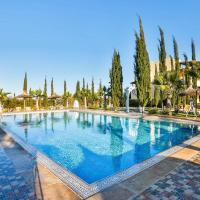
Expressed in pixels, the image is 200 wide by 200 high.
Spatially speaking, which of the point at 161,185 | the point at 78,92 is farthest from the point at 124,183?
the point at 78,92

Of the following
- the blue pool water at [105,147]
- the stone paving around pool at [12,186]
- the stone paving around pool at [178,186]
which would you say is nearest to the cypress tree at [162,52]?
the blue pool water at [105,147]

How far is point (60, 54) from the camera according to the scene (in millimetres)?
29453

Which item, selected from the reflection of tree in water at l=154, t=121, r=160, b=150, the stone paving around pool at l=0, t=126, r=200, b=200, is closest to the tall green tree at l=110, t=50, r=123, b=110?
the reflection of tree in water at l=154, t=121, r=160, b=150

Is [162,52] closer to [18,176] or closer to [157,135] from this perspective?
[157,135]

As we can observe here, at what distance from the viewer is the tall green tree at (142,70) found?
2052cm

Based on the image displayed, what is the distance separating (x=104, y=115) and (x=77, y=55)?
43.1 ft

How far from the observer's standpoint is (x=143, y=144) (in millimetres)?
10094

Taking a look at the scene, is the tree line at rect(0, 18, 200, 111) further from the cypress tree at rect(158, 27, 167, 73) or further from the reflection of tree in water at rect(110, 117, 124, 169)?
the reflection of tree in water at rect(110, 117, 124, 169)

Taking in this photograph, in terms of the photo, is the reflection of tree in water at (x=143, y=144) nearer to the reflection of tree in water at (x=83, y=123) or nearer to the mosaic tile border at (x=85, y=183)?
the mosaic tile border at (x=85, y=183)

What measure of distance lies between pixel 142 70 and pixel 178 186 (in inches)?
668

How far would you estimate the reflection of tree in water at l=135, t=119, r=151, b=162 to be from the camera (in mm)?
8248

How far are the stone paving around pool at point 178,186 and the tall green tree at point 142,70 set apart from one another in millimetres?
15376

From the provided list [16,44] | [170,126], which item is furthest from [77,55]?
[170,126]

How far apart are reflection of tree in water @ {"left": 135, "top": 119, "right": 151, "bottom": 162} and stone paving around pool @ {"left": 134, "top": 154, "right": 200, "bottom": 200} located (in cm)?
263
